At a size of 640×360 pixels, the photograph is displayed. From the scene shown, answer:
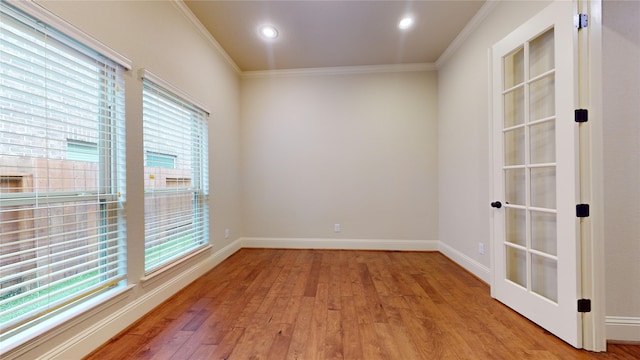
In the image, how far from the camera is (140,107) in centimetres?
188

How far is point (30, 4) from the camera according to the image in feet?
3.93

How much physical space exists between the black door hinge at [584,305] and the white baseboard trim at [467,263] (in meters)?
0.92

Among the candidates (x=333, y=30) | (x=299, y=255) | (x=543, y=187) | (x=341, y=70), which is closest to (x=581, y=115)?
(x=543, y=187)

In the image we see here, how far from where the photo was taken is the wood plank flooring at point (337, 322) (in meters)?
1.47

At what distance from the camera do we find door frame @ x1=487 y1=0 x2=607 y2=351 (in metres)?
1.46

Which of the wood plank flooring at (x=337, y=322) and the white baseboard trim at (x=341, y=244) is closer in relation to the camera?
the wood plank flooring at (x=337, y=322)

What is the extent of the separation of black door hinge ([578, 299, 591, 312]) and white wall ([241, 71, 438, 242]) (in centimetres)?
208

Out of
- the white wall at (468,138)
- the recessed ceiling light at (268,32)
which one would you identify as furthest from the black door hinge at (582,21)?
the recessed ceiling light at (268,32)

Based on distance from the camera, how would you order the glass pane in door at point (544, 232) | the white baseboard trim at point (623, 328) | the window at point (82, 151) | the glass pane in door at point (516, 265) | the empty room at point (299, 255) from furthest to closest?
the glass pane in door at point (516, 265)
the glass pane in door at point (544, 232)
the white baseboard trim at point (623, 328)
the window at point (82, 151)
the empty room at point (299, 255)

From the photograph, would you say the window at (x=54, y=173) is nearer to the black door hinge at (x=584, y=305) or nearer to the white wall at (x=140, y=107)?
the white wall at (x=140, y=107)

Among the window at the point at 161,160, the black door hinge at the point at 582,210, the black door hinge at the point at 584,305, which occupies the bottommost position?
the black door hinge at the point at 584,305

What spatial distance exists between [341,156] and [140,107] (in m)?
2.52

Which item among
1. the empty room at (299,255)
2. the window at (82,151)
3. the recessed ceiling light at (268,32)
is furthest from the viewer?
the recessed ceiling light at (268,32)

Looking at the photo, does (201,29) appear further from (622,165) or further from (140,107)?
(622,165)
